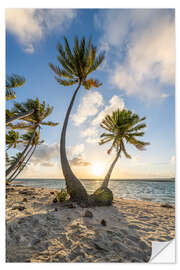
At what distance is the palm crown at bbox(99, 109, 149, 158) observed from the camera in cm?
643

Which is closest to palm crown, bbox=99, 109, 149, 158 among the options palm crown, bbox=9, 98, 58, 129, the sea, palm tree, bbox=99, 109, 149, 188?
palm tree, bbox=99, 109, 149, 188

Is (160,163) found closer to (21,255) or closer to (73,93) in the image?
(21,255)

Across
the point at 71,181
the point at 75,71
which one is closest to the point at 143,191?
the point at 71,181

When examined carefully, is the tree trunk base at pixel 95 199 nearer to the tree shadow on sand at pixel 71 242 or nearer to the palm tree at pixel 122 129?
the tree shadow on sand at pixel 71 242

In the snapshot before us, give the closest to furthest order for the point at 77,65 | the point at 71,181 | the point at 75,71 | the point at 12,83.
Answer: the point at 12,83
the point at 71,181
the point at 77,65
the point at 75,71

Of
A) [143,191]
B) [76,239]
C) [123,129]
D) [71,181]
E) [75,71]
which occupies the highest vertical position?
[75,71]

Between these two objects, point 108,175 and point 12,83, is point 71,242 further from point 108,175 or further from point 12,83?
A: point 12,83

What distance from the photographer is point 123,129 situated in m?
6.69

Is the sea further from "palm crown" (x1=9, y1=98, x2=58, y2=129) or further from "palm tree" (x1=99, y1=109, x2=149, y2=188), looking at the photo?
"palm crown" (x1=9, y1=98, x2=58, y2=129)

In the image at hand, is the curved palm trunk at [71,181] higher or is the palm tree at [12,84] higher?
the palm tree at [12,84]

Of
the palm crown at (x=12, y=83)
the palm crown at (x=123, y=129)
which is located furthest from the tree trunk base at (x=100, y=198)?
the palm crown at (x=12, y=83)

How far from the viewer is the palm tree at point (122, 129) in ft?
21.1

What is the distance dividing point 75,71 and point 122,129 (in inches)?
148

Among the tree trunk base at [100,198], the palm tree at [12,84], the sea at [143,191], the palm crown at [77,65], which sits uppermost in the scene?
the palm crown at [77,65]
